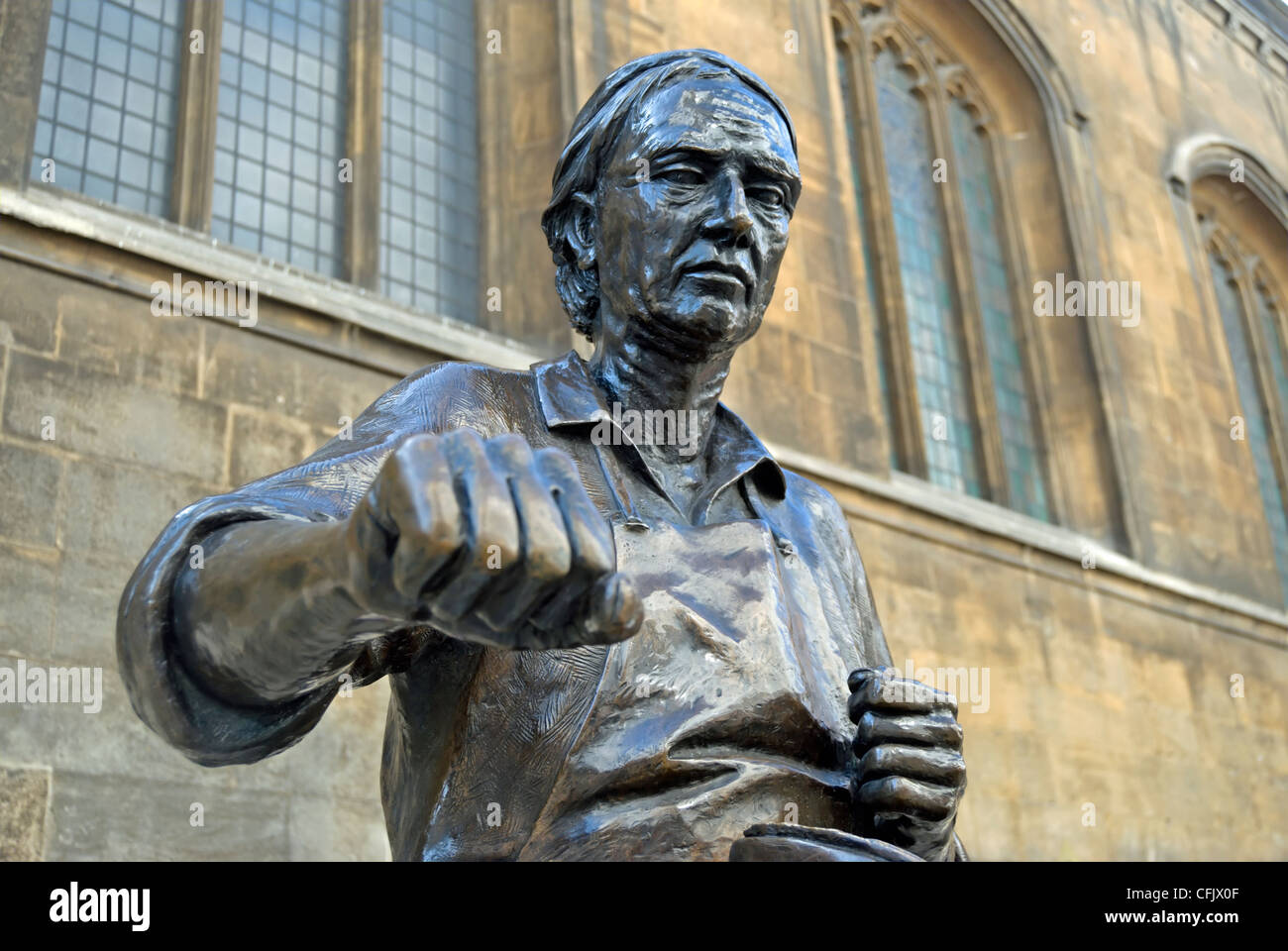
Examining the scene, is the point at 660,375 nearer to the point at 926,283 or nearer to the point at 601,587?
the point at 601,587

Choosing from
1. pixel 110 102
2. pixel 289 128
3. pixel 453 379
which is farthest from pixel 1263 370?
pixel 453 379

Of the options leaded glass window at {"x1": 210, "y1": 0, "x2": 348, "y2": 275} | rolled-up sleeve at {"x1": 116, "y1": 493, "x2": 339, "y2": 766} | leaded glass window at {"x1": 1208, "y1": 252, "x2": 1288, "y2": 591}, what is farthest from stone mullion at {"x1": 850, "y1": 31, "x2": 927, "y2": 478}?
rolled-up sleeve at {"x1": 116, "y1": 493, "x2": 339, "y2": 766}

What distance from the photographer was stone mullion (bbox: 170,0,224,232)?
6688 mm

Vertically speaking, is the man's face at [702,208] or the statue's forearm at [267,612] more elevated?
the man's face at [702,208]

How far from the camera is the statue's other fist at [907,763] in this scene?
136cm

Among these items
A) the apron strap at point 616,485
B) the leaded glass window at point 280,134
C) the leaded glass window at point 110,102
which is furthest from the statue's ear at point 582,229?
the leaded glass window at point 280,134

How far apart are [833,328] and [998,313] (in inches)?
131

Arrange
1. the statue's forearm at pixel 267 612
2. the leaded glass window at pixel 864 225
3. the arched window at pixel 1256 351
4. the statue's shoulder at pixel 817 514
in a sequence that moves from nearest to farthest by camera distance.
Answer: the statue's forearm at pixel 267 612 → the statue's shoulder at pixel 817 514 → the leaded glass window at pixel 864 225 → the arched window at pixel 1256 351

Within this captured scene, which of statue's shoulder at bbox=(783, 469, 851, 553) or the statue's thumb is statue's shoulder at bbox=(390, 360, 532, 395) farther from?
the statue's thumb

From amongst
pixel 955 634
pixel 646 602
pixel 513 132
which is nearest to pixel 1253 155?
pixel 955 634

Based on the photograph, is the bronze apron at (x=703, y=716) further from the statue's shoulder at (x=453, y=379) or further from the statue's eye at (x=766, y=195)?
the statue's eye at (x=766, y=195)

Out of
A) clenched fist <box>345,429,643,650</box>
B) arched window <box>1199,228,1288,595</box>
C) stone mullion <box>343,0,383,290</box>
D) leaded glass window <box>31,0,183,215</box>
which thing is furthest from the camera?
arched window <box>1199,228,1288,595</box>

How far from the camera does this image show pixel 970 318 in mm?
11133

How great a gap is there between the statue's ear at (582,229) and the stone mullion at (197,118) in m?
5.16
